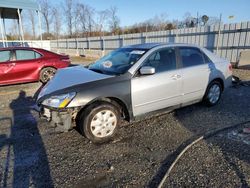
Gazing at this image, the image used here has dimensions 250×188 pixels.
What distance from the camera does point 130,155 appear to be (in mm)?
3154

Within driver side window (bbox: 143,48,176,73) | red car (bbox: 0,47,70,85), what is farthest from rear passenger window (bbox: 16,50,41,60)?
driver side window (bbox: 143,48,176,73)

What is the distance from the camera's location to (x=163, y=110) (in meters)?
4.20

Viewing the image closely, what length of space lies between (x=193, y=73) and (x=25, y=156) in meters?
3.54

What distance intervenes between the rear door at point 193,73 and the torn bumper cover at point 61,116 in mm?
2371

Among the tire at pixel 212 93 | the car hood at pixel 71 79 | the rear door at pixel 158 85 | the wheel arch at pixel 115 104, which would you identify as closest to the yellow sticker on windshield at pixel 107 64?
the car hood at pixel 71 79

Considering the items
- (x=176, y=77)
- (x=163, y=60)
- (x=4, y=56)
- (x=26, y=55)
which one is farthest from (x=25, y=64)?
(x=176, y=77)

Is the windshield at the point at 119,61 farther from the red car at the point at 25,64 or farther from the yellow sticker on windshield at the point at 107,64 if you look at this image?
the red car at the point at 25,64

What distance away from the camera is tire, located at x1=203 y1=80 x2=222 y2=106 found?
496 centimetres

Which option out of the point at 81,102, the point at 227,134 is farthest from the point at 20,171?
the point at 227,134

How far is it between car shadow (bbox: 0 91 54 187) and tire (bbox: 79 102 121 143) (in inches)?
29.8

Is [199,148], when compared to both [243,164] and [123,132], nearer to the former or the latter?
[243,164]

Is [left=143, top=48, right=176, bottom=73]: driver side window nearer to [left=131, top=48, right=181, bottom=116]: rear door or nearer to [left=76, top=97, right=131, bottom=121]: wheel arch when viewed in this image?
[left=131, top=48, right=181, bottom=116]: rear door

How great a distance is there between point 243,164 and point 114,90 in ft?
7.15

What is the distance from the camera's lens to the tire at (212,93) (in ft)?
16.3
